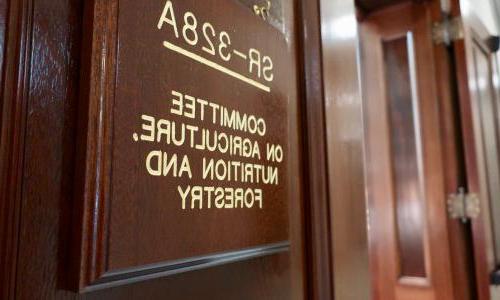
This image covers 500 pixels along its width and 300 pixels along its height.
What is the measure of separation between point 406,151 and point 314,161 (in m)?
0.90

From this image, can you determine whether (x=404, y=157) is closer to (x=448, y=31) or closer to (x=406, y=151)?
(x=406, y=151)

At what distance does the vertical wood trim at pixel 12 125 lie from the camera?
273mm

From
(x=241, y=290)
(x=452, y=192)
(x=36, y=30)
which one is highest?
(x=36, y=30)

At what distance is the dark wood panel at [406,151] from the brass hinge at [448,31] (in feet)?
0.27

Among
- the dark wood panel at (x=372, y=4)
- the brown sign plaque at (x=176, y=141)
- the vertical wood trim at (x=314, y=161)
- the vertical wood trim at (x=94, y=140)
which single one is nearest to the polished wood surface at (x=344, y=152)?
the vertical wood trim at (x=314, y=161)

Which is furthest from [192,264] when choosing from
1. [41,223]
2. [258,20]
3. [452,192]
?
[452,192]

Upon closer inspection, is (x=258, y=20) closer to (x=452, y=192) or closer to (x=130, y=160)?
(x=130, y=160)

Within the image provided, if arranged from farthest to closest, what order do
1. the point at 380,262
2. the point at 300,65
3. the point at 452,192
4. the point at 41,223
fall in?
1. the point at 380,262
2. the point at 452,192
3. the point at 300,65
4. the point at 41,223

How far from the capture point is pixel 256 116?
490 millimetres

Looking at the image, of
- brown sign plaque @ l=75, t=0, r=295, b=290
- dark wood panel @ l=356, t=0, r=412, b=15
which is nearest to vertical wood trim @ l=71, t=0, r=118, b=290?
brown sign plaque @ l=75, t=0, r=295, b=290

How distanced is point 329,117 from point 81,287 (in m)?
0.47

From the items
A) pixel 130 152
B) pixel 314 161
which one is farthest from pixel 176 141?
pixel 314 161

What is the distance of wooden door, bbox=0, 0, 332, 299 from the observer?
29 centimetres

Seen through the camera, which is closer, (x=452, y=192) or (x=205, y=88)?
(x=205, y=88)
